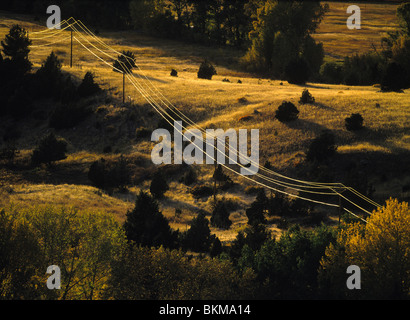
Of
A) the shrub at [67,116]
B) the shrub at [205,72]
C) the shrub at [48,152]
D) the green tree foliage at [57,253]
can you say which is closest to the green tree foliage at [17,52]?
the shrub at [67,116]

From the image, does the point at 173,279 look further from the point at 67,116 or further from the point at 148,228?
the point at 67,116

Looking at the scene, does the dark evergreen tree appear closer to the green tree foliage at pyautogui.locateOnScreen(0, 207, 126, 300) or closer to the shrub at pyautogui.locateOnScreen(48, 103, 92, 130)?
the green tree foliage at pyautogui.locateOnScreen(0, 207, 126, 300)

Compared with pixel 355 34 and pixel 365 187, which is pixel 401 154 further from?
pixel 355 34

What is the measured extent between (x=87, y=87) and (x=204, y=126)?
22108 millimetres

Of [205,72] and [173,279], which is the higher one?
[205,72]

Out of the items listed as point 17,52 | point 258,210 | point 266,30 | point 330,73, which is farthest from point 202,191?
point 266,30

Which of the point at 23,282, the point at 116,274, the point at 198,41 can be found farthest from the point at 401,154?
the point at 198,41

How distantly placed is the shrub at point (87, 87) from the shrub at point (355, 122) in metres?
38.8

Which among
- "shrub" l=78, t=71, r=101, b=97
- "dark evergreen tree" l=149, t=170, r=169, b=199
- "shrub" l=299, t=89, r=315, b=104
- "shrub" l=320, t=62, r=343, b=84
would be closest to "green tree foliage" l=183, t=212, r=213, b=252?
"dark evergreen tree" l=149, t=170, r=169, b=199

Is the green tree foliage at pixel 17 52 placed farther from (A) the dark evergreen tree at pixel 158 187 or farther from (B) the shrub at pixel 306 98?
(B) the shrub at pixel 306 98

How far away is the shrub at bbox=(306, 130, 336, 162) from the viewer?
68.5m

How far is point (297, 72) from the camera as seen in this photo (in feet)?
317

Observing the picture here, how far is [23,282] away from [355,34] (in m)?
147
